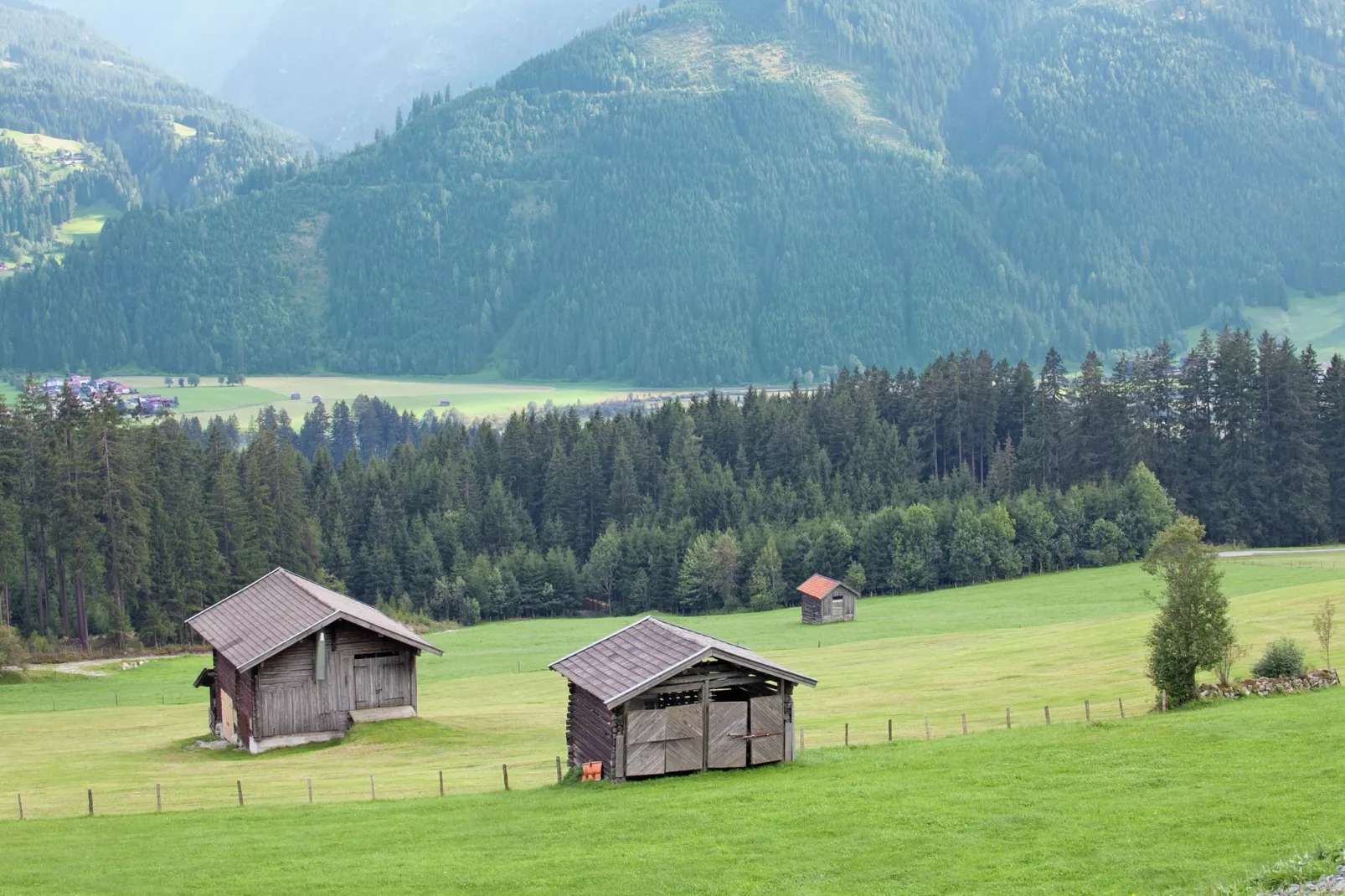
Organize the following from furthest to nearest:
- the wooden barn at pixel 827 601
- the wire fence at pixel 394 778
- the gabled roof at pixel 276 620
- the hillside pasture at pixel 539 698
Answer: the wooden barn at pixel 827 601 → the gabled roof at pixel 276 620 → the hillside pasture at pixel 539 698 → the wire fence at pixel 394 778

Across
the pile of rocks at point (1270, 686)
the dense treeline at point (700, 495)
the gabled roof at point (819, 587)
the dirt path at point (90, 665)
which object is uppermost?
the dense treeline at point (700, 495)

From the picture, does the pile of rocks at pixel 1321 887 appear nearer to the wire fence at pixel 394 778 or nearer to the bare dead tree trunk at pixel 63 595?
the wire fence at pixel 394 778

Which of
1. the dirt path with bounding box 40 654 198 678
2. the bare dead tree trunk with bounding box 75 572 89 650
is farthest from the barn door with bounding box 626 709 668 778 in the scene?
the bare dead tree trunk with bounding box 75 572 89 650

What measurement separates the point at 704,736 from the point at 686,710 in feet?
3.16

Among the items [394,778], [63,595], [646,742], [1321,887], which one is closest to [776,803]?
[646,742]

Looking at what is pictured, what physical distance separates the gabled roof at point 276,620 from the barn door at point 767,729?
1844 centimetres

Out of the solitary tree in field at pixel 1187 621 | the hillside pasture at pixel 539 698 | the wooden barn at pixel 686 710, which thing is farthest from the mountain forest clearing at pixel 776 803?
the solitary tree in field at pixel 1187 621

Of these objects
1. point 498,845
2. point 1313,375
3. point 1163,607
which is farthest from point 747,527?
point 498,845

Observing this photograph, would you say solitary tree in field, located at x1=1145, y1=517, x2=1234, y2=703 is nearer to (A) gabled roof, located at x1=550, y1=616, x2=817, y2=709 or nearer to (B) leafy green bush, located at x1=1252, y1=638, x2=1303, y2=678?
(B) leafy green bush, located at x1=1252, y1=638, x2=1303, y2=678

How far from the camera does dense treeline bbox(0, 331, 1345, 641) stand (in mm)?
101250

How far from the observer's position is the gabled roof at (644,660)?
38031 mm

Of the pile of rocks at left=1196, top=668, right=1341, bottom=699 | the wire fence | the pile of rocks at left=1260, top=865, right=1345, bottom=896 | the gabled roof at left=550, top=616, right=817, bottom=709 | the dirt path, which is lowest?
the dirt path

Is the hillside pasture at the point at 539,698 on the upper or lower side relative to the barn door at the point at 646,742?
lower

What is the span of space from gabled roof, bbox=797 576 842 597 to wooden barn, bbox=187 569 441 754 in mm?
46810
